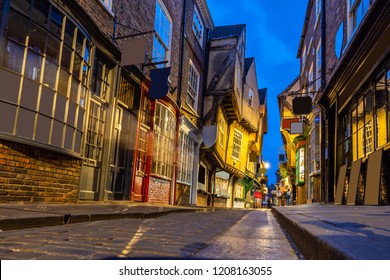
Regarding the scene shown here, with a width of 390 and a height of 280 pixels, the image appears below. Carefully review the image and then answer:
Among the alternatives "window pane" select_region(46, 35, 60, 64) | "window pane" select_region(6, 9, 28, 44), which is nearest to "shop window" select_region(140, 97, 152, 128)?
"window pane" select_region(46, 35, 60, 64)

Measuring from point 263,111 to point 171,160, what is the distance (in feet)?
62.6

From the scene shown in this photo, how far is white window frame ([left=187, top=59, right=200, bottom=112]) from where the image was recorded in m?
15.1

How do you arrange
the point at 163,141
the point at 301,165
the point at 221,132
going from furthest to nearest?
the point at 301,165 < the point at 221,132 < the point at 163,141

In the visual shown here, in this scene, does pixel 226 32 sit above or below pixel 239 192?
above

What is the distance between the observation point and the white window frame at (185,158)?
13758 millimetres

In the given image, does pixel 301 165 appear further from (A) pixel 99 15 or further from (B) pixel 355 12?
(A) pixel 99 15

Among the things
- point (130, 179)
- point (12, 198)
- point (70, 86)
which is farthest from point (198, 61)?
point (12, 198)

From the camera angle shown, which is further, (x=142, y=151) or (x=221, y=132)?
(x=221, y=132)

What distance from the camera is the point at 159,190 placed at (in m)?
11.4

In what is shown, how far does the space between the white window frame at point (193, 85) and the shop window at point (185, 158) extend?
1628 millimetres

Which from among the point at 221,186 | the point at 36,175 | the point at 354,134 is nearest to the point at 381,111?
the point at 354,134

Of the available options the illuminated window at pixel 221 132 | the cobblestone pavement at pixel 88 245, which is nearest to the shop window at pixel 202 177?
the illuminated window at pixel 221 132

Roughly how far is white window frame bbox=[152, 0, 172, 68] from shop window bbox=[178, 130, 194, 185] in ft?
10.5
